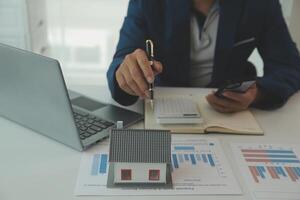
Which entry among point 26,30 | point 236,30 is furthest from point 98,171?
point 26,30

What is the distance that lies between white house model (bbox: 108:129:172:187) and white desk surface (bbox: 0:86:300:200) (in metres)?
0.05

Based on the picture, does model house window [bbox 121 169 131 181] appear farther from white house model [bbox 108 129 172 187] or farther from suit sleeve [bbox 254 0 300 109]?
suit sleeve [bbox 254 0 300 109]

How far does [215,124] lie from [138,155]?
30cm

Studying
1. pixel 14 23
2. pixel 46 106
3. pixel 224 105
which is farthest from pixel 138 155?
pixel 14 23

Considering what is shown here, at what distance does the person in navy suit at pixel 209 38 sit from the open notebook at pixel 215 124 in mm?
181

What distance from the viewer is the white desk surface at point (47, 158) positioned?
75 cm

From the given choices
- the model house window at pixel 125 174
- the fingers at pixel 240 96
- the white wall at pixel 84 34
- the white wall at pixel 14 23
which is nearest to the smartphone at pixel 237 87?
the fingers at pixel 240 96

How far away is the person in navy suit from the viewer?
128 centimetres

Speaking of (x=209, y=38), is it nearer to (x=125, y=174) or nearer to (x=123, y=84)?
(x=123, y=84)

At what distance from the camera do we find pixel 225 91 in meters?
1.05

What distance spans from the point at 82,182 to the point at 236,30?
77cm

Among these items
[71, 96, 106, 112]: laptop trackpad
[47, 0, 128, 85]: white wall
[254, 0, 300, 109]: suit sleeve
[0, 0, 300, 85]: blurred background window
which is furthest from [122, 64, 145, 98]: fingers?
[47, 0, 128, 85]: white wall

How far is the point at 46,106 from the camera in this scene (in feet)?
2.81

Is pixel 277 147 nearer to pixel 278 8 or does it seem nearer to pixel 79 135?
pixel 79 135
